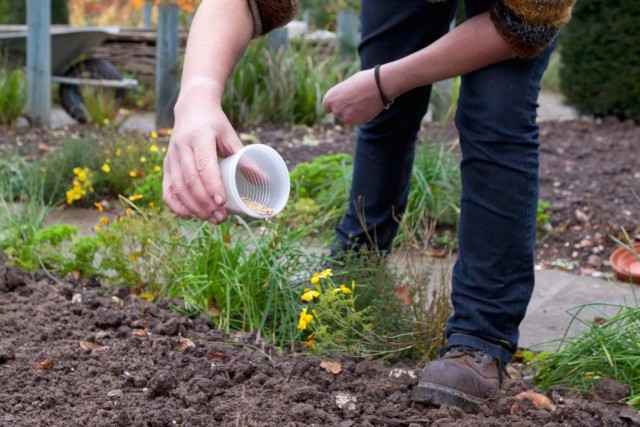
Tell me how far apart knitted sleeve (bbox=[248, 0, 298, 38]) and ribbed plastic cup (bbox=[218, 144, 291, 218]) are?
43 cm

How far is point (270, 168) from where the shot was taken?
191cm

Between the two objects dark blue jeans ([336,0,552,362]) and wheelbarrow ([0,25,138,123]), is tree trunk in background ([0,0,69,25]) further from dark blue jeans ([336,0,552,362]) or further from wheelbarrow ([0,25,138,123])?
dark blue jeans ([336,0,552,362])

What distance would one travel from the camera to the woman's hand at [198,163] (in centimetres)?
164

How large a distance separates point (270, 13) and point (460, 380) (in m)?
1.00

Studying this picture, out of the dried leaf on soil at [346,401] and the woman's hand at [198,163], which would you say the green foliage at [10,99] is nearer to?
the dried leaf on soil at [346,401]

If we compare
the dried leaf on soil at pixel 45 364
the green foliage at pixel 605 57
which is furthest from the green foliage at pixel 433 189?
the green foliage at pixel 605 57

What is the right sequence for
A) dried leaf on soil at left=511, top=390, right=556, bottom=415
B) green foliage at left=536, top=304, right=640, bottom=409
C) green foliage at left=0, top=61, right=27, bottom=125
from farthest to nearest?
green foliage at left=0, top=61, right=27, bottom=125, green foliage at left=536, top=304, right=640, bottom=409, dried leaf on soil at left=511, top=390, right=556, bottom=415

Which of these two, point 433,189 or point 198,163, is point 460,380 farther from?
point 433,189

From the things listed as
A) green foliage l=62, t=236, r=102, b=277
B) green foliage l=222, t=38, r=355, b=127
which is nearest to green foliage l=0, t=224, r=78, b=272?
green foliage l=62, t=236, r=102, b=277

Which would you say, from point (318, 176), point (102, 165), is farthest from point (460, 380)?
point (102, 165)

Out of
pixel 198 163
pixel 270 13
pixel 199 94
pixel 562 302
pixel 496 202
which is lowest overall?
pixel 562 302

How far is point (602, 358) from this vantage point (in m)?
2.31

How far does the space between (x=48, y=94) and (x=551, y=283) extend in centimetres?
434

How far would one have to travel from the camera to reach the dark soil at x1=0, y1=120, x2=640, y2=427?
2061mm
